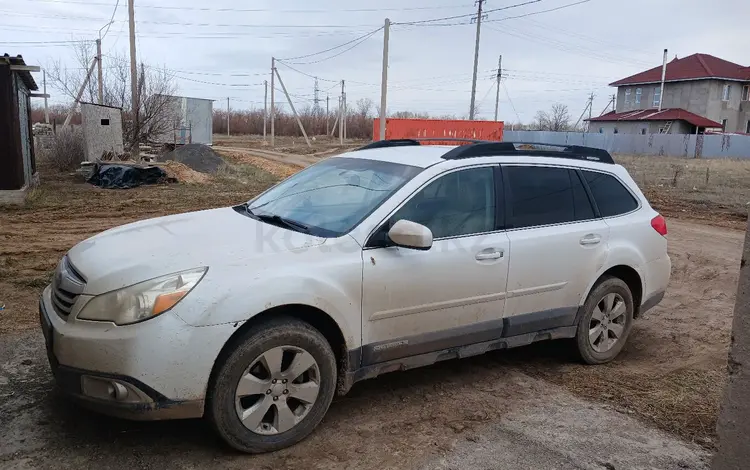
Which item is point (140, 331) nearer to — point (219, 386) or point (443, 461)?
point (219, 386)

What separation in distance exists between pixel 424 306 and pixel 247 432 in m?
1.31

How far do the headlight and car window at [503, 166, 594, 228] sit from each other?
7.77ft

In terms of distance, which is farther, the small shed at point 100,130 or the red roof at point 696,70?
the red roof at point 696,70

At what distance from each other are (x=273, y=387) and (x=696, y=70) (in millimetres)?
63764

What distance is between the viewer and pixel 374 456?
330cm

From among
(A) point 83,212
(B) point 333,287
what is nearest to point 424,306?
(B) point 333,287

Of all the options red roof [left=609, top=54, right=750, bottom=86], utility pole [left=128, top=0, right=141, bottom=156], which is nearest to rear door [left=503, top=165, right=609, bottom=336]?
utility pole [left=128, top=0, right=141, bottom=156]

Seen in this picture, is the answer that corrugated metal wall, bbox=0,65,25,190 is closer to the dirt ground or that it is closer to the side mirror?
the dirt ground

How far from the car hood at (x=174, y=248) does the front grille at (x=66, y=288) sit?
43mm

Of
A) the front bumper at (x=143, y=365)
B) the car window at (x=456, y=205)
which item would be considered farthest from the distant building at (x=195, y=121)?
the front bumper at (x=143, y=365)

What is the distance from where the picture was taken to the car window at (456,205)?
3.91 meters

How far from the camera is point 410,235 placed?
352 centimetres

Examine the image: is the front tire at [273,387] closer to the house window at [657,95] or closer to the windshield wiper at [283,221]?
the windshield wiper at [283,221]

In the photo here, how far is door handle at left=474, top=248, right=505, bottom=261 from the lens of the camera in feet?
13.2
